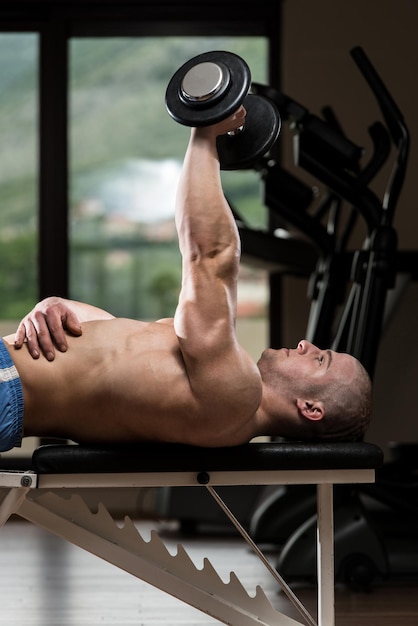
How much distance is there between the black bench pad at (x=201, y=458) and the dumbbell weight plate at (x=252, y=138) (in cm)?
59

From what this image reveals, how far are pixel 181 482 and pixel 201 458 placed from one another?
0.06 metres

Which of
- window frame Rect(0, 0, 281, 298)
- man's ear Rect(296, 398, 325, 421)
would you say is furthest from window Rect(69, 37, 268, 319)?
man's ear Rect(296, 398, 325, 421)

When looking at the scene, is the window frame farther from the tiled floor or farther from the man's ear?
the man's ear

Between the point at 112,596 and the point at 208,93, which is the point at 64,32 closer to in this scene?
the point at 112,596

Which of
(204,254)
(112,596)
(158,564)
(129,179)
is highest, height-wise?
(129,179)

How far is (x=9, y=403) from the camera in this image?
5.91 ft

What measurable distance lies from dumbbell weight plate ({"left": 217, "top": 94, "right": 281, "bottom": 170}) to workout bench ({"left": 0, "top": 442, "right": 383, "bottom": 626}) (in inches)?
23.0

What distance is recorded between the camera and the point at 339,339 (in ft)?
10.5

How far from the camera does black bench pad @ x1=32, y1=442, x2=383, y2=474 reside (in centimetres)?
176

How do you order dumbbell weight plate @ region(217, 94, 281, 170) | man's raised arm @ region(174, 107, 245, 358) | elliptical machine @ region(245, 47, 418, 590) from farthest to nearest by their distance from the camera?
elliptical machine @ region(245, 47, 418, 590)
dumbbell weight plate @ region(217, 94, 281, 170)
man's raised arm @ region(174, 107, 245, 358)

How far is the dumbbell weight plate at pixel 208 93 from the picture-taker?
1752 mm

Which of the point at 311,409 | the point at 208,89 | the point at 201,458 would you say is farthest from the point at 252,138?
the point at 201,458

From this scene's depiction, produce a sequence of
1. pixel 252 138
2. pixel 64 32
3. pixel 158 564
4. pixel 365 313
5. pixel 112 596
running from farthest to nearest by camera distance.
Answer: pixel 64 32
pixel 365 313
pixel 112 596
pixel 252 138
pixel 158 564

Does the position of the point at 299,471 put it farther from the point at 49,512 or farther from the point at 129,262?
the point at 129,262
